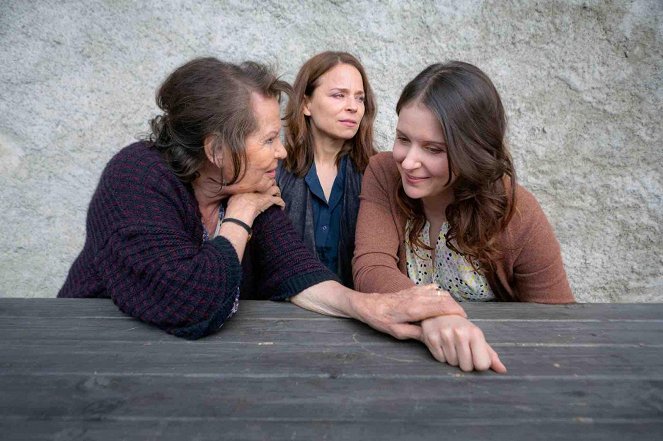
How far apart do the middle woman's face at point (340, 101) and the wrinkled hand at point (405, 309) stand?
154 cm

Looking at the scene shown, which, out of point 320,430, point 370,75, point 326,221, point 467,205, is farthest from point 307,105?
point 320,430

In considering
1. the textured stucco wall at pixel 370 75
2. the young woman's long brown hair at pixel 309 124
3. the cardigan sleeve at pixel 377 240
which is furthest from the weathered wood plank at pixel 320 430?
the textured stucco wall at pixel 370 75

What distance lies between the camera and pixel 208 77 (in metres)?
1.73

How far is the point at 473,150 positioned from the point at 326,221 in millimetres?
1178

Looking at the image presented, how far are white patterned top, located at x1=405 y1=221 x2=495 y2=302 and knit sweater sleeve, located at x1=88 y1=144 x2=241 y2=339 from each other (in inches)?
31.7

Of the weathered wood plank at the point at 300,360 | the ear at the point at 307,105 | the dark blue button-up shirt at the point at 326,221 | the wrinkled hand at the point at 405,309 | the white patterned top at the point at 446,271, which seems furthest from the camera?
the ear at the point at 307,105

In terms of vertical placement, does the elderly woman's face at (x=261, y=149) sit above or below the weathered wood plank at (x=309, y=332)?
above

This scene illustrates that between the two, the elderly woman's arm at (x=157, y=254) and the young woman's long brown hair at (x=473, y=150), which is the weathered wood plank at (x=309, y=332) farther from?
the young woman's long brown hair at (x=473, y=150)

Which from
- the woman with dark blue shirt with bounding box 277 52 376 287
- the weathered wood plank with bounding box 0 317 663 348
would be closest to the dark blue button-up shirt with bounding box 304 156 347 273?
the woman with dark blue shirt with bounding box 277 52 376 287

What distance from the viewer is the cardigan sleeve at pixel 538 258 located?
1788mm

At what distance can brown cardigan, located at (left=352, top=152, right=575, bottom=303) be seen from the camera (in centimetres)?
178

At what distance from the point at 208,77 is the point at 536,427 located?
1.40m

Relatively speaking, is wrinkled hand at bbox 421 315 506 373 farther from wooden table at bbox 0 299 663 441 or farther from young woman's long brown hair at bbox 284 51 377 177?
young woman's long brown hair at bbox 284 51 377 177

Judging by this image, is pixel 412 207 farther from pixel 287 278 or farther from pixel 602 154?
pixel 602 154
